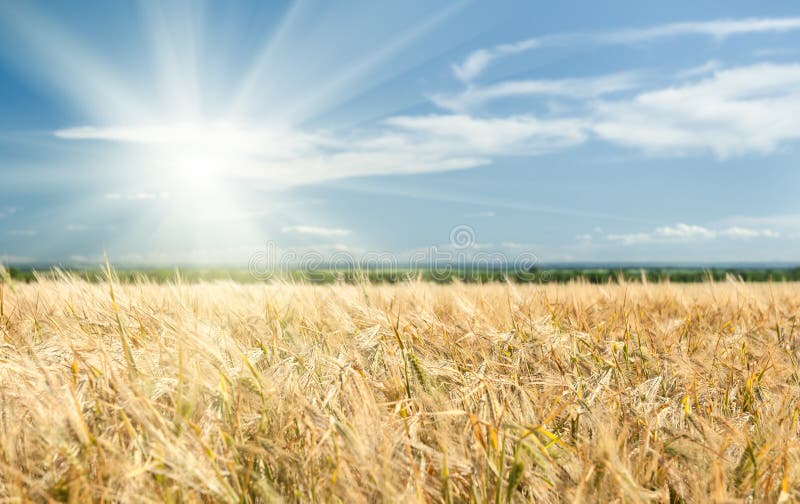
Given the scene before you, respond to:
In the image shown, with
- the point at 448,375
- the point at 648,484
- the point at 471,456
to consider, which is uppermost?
the point at 448,375

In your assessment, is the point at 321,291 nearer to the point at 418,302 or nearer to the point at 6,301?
the point at 418,302

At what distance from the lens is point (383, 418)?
1.99 m

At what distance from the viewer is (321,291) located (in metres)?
4.92

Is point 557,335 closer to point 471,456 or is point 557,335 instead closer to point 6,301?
point 471,456

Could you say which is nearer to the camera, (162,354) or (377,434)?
(377,434)

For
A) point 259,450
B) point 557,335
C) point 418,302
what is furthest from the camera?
point 418,302

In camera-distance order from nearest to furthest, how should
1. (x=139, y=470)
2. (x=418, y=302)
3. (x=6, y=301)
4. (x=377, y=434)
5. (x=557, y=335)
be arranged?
1. (x=139, y=470)
2. (x=377, y=434)
3. (x=557, y=335)
4. (x=418, y=302)
5. (x=6, y=301)

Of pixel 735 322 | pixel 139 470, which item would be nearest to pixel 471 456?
pixel 139 470

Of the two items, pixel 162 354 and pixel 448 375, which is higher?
pixel 162 354

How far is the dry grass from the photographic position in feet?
5.30

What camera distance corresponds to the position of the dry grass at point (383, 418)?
1615mm

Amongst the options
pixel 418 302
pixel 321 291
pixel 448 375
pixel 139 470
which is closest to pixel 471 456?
pixel 448 375

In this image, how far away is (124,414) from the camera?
1741 mm

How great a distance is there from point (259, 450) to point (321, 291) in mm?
3316
